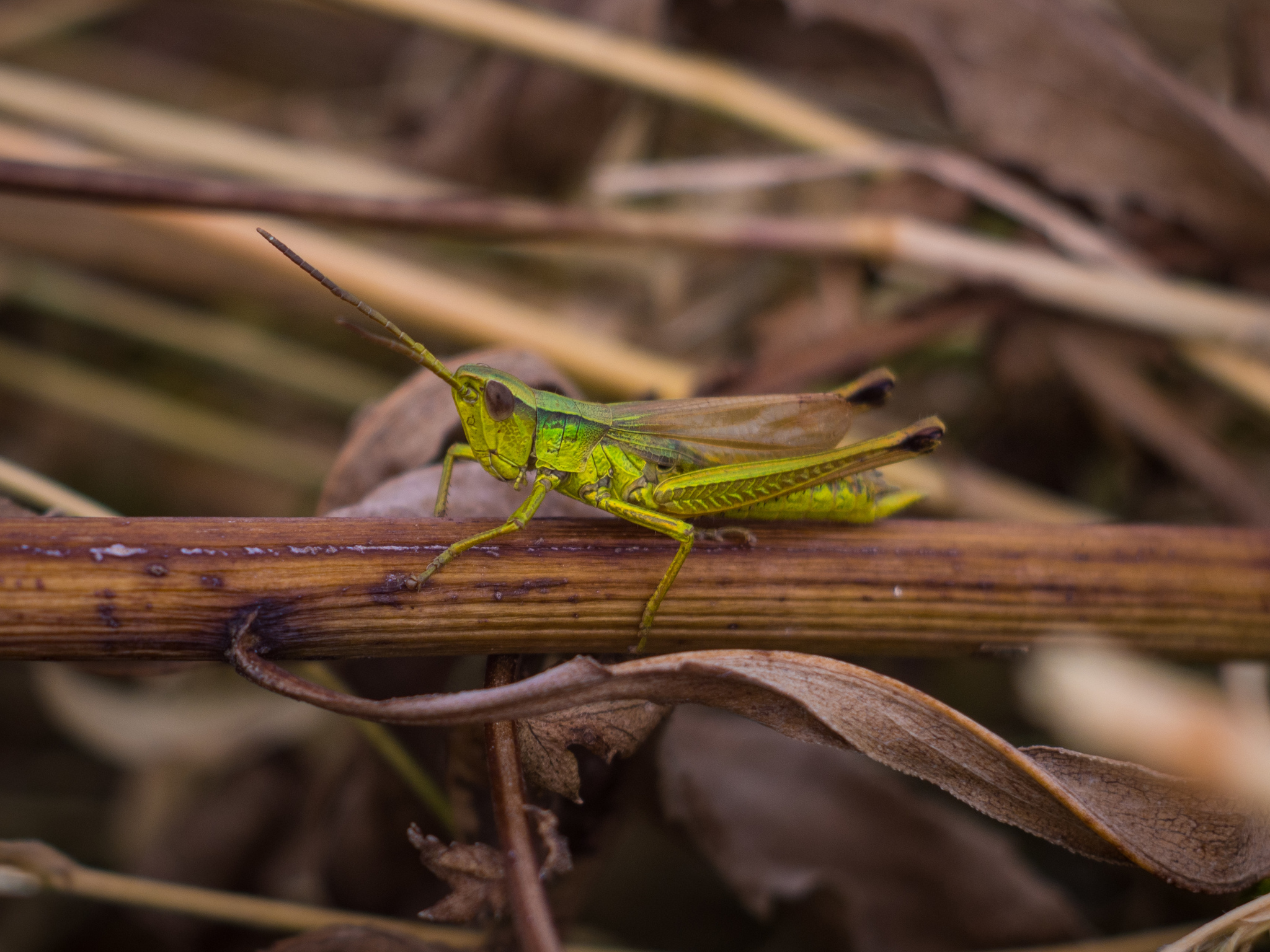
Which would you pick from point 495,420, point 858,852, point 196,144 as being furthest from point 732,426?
point 196,144

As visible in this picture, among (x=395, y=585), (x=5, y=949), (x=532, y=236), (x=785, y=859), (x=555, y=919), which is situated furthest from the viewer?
(x=532, y=236)

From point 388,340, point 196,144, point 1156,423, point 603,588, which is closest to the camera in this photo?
point 603,588

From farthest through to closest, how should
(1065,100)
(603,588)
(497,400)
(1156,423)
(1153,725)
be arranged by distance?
(1065,100)
(1156,423)
(497,400)
(603,588)
(1153,725)

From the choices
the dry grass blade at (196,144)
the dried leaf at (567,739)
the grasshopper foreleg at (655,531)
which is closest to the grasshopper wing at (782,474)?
the grasshopper foreleg at (655,531)

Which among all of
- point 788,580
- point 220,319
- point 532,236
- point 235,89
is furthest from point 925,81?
point 235,89

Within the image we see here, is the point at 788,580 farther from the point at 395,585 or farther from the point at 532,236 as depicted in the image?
the point at 532,236

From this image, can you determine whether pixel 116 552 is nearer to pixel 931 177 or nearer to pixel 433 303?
pixel 433 303
